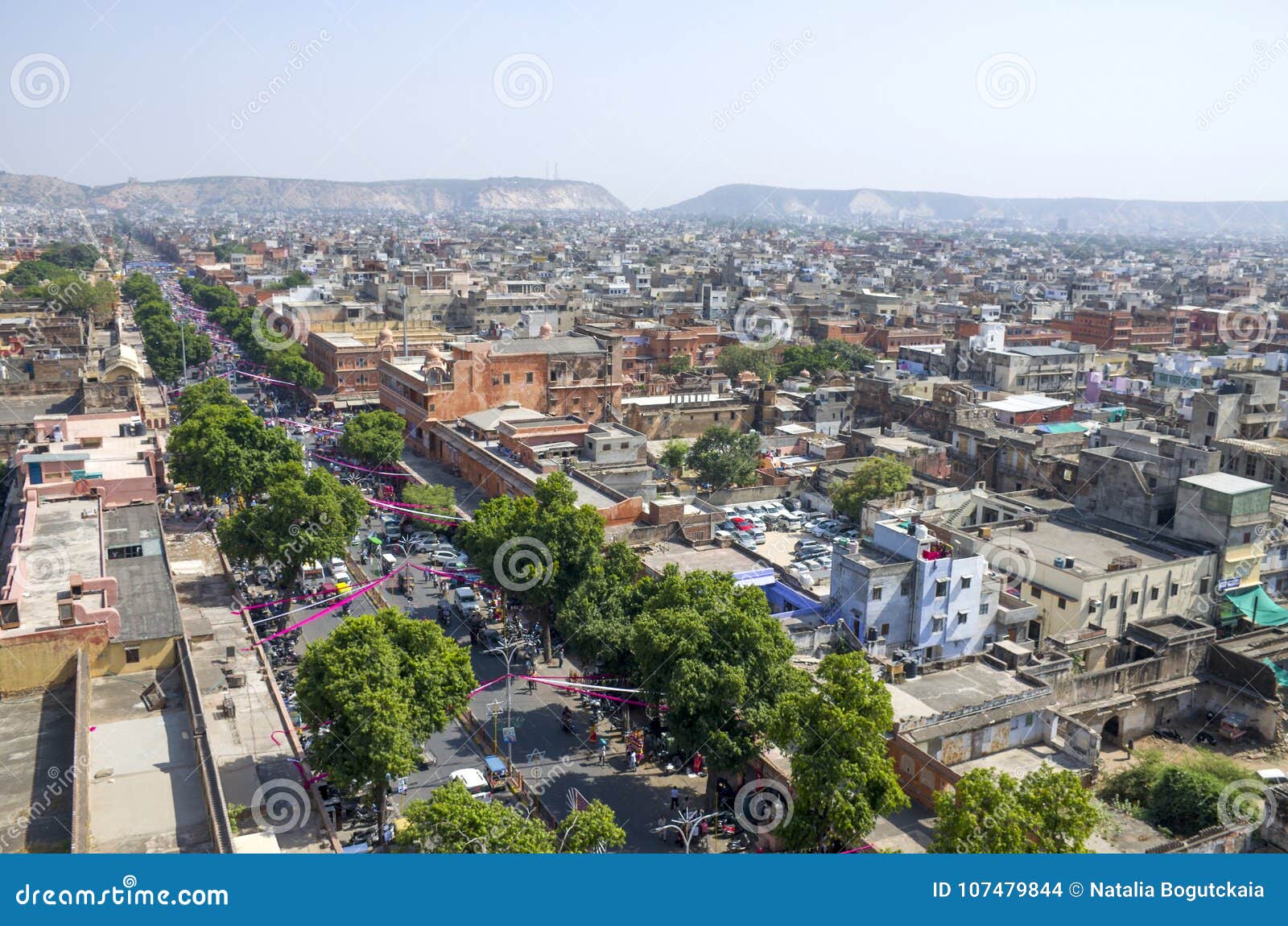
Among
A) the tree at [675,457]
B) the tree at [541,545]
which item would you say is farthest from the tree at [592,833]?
the tree at [675,457]

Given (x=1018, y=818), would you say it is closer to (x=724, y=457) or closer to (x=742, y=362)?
(x=724, y=457)

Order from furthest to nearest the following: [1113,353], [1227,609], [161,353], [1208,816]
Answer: [1113,353] < [161,353] < [1227,609] < [1208,816]

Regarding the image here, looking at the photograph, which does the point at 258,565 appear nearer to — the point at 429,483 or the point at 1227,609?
the point at 429,483

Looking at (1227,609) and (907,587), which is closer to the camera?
(907,587)

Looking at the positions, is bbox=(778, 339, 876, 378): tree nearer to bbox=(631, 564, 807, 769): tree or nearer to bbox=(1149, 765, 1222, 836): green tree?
bbox=(1149, 765, 1222, 836): green tree

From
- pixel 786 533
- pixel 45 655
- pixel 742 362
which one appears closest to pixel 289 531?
pixel 45 655

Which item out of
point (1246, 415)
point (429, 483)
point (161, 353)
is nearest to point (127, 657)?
point (429, 483)

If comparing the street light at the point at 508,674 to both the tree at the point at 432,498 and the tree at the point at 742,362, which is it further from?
the tree at the point at 742,362

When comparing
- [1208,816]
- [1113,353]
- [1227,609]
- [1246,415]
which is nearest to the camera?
[1208,816]
